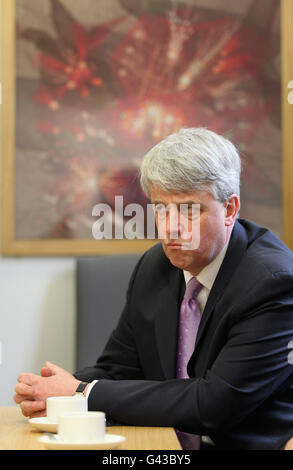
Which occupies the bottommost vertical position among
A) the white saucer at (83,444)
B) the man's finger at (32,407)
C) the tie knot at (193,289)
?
the man's finger at (32,407)

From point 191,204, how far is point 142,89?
1.38 meters

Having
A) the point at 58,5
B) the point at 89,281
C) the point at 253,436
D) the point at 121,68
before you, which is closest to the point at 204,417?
the point at 253,436

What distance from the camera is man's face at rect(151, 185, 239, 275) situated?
158 cm

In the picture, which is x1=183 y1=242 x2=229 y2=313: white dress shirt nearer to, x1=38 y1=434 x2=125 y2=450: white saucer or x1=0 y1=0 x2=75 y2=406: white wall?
x1=38 y1=434 x2=125 y2=450: white saucer

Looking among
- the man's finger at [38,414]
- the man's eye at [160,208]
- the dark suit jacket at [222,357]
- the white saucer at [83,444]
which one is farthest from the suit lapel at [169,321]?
the white saucer at [83,444]

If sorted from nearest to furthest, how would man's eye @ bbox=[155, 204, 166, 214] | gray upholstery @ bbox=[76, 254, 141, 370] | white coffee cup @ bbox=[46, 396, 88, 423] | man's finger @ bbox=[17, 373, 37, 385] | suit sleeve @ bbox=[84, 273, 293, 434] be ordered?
white coffee cup @ bbox=[46, 396, 88, 423]
suit sleeve @ bbox=[84, 273, 293, 434]
man's finger @ bbox=[17, 373, 37, 385]
man's eye @ bbox=[155, 204, 166, 214]
gray upholstery @ bbox=[76, 254, 141, 370]

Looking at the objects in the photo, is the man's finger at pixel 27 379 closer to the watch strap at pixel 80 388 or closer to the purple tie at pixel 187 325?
the watch strap at pixel 80 388

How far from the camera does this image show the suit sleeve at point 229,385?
1.38m

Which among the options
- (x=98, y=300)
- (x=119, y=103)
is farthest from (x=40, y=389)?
(x=119, y=103)

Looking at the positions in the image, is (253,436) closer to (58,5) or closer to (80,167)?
(80,167)

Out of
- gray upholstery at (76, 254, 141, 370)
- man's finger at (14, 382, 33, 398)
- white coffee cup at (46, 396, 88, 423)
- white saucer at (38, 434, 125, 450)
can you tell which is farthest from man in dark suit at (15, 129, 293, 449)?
gray upholstery at (76, 254, 141, 370)

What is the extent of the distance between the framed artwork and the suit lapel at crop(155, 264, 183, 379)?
1.04 m

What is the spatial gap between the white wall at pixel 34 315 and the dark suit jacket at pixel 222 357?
0.98 meters
